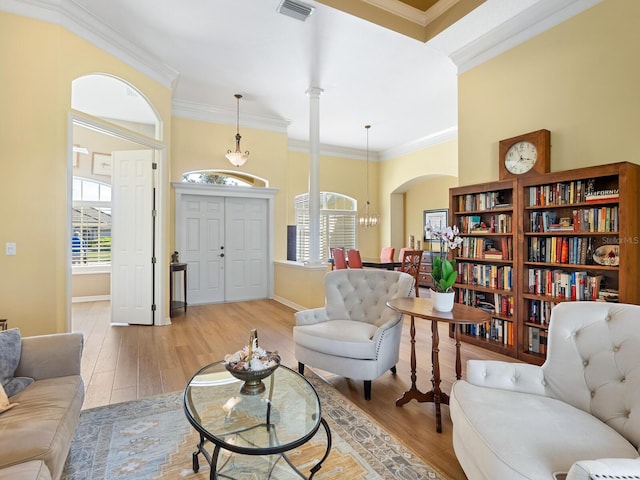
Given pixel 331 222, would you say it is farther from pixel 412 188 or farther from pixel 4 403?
pixel 4 403

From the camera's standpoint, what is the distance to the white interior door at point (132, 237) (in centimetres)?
461

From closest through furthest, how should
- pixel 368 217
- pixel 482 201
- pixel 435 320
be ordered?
pixel 435 320, pixel 482 201, pixel 368 217

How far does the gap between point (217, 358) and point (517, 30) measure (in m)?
4.70

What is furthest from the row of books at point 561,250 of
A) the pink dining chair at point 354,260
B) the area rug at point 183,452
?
the pink dining chair at point 354,260

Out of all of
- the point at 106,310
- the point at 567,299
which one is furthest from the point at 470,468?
the point at 106,310

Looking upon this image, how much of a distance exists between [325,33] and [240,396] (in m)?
3.80

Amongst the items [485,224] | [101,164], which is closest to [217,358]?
[485,224]

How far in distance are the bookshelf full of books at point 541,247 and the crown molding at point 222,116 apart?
13.1ft

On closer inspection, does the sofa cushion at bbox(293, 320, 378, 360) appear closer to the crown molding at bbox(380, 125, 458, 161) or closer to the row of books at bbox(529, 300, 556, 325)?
the row of books at bbox(529, 300, 556, 325)

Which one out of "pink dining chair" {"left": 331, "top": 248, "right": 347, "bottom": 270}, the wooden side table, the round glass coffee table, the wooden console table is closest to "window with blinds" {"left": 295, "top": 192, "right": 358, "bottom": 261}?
"pink dining chair" {"left": 331, "top": 248, "right": 347, "bottom": 270}

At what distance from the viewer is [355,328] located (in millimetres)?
2809

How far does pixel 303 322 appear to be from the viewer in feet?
9.93

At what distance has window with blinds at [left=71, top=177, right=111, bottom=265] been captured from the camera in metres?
6.40

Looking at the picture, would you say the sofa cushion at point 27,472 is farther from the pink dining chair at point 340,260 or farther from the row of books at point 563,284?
the pink dining chair at point 340,260
